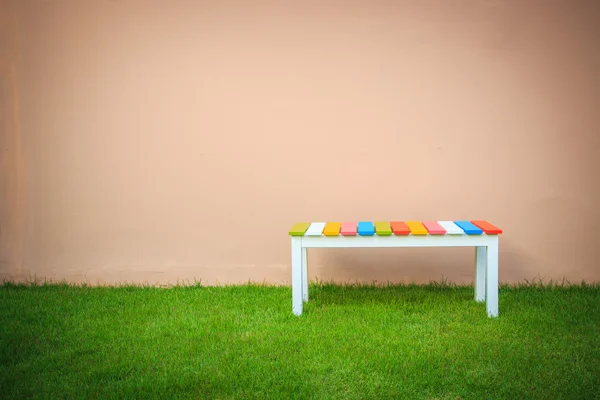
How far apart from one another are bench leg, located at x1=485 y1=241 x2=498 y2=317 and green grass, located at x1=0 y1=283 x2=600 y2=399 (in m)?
0.08

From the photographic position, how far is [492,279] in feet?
11.4

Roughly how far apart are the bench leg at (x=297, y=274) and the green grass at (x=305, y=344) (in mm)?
78

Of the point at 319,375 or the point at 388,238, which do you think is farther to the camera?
the point at 388,238

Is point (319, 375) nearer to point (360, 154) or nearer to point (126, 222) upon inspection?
point (360, 154)

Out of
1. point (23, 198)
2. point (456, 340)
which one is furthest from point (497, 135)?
point (23, 198)

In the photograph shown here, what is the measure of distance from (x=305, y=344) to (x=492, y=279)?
127 cm

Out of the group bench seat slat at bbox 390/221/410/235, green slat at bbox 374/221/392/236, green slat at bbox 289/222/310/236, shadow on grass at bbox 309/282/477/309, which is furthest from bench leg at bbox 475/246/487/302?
green slat at bbox 289/222/310/236

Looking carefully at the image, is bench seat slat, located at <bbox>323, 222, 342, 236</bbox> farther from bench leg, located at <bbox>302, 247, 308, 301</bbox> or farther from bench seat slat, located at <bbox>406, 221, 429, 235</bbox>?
bench seat slat, located at <bbox>406, 221, 429, 235</bbox>

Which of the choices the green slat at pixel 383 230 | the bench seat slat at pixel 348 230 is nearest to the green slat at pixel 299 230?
the bench seat slat at pixel 348 230

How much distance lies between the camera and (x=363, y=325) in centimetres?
335

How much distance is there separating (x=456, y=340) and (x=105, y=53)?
3351 mm

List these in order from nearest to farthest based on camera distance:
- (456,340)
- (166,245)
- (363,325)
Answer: (456,340) → (363,325) → (166,245)

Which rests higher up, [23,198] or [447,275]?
[23,198]

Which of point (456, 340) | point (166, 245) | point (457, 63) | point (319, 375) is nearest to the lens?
point (319, 375)
